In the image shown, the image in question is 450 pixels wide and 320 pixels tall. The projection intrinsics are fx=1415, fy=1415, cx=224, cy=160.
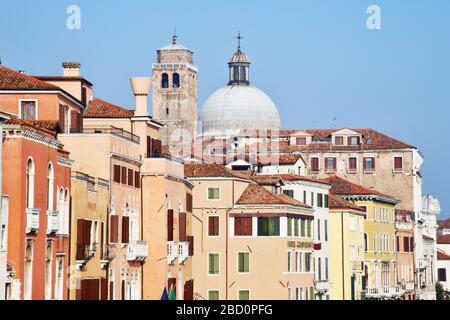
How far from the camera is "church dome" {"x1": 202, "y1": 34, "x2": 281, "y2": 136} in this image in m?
129

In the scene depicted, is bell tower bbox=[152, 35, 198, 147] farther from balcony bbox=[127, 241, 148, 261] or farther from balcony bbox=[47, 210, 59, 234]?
balcony bbox=[47, 210, 59, 234]

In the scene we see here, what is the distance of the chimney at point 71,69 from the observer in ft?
173

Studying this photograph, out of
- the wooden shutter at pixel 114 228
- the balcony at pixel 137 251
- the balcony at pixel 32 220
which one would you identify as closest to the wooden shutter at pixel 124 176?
the wooden shutter at pixel 114 228

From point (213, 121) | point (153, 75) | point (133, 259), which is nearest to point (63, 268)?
point (133, 259)

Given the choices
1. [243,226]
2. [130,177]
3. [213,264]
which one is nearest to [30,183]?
[130,177]

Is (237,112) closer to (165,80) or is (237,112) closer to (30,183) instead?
(165,80)

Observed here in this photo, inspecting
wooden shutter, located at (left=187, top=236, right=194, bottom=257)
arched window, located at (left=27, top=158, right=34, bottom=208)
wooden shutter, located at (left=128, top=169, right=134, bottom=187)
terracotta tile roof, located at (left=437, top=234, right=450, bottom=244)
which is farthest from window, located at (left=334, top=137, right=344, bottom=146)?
arched window, located at (left=27, top=158, right=34, bottom=208)

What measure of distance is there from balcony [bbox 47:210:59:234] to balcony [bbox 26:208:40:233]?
5.44ft

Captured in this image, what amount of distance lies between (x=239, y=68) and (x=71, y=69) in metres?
90.3

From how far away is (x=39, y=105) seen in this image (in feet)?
149

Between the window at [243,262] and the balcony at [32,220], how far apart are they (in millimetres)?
28390

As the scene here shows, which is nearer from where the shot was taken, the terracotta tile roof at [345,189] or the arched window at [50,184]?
the arched window at [50,184]

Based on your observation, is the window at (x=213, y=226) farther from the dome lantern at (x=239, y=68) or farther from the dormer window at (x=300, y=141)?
the dome lantern at (x=239, y=68)
